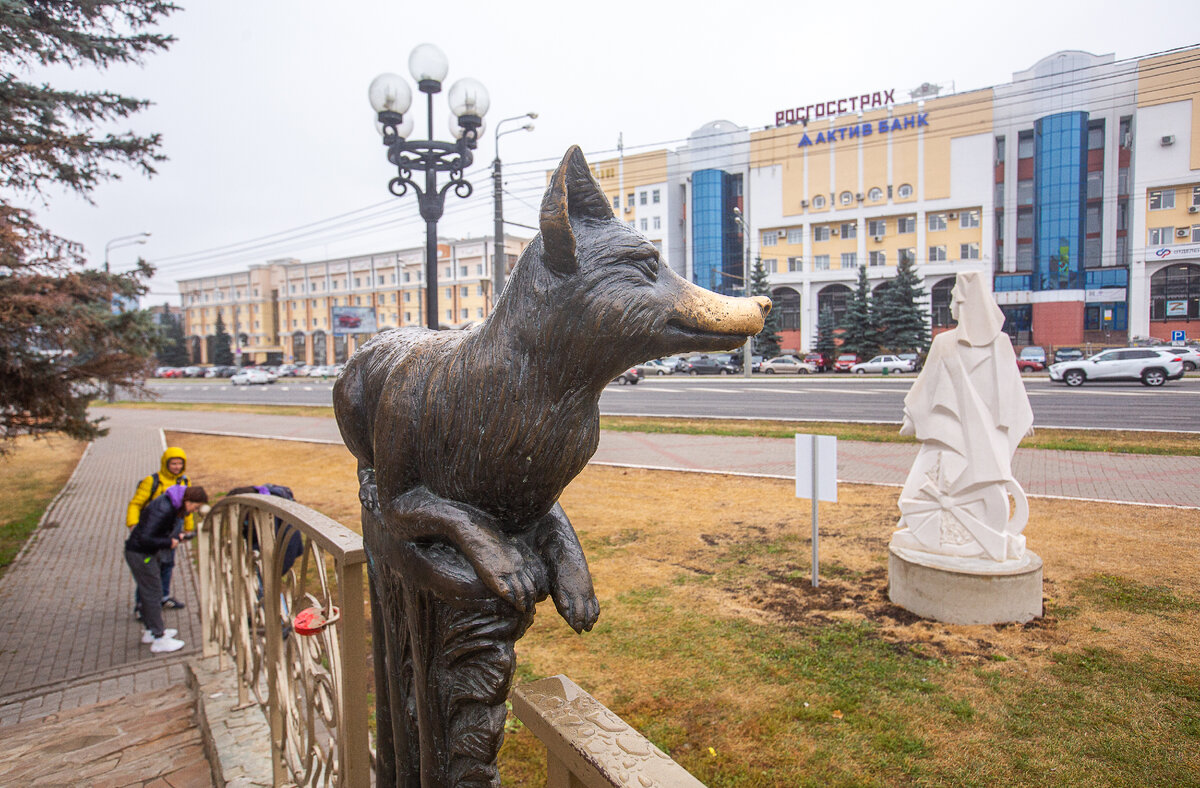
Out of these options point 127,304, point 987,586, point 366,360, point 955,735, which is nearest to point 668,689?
point 955,735

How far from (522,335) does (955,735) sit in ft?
11.3

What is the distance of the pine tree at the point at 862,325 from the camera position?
3700cm

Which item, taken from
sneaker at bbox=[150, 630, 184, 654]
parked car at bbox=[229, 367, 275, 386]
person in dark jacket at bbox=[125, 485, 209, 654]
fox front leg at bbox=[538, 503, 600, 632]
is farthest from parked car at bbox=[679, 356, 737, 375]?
fox front leg at bbox=[538, 503, 600, 632]

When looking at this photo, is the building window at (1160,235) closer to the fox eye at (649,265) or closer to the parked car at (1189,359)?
the parked car at (1189,359)

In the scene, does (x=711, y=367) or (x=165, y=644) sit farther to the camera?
(x=711, y=367)

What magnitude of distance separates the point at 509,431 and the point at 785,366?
35.7 meters

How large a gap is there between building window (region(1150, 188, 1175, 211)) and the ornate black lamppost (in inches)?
1607

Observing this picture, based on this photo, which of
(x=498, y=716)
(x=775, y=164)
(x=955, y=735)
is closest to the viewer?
(x=498, y=716)

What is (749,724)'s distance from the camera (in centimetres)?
354

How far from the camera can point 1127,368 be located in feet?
65.1

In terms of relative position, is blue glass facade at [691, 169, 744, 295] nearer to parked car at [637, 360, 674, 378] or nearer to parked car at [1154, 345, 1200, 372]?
parked car at [637, 360, 674, 378]

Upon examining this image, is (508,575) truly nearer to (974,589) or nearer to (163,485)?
(974,589)

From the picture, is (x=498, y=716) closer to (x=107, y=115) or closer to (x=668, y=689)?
(x=668, y=689)

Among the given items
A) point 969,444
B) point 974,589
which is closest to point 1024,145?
point 969,444
